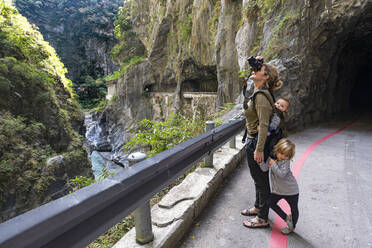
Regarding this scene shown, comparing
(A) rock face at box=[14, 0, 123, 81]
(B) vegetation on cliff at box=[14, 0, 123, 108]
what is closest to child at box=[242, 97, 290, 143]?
(B) vegetation on cliff at box=[14, 0, 123, 108]

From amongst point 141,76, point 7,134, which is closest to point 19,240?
point 7,134

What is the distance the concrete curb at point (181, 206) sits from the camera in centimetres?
188

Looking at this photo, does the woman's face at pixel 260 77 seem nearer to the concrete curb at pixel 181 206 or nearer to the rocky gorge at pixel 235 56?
the concrete curb at pixel 181 206

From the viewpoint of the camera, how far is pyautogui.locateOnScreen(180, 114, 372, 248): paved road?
2.14 meters

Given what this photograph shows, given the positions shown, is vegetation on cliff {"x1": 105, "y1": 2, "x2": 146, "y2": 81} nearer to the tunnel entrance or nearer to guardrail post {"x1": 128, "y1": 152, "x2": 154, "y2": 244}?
the tunnel entrance

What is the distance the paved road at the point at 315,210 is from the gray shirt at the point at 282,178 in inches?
20.3

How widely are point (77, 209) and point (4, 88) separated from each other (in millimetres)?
13502

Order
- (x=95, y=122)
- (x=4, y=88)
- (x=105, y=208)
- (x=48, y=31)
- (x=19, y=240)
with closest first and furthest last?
1. (x=19, y=240)
2. (x=105, y=208)
3. (x=4, y=88)
4. (x=95, y=122)
5. (x=48, y=31)

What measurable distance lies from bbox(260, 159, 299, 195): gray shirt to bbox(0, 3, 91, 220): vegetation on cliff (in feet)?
35.9

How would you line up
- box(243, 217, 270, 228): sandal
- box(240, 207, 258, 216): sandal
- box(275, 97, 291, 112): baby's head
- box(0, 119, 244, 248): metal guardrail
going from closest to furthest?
box(0, 119, 244, 248): metal guardrail → box(275, 97, 291, 112): baby's head → box(243, 217, 270, 228): sandal → box(240, 207, 258, 216): sandal

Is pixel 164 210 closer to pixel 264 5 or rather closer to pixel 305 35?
pixel 305 35

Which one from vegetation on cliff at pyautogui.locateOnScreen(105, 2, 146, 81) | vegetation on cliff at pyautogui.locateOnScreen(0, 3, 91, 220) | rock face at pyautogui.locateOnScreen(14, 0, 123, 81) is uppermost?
rock face at pyautogui.locateOnScreen(14, 0, 123, 81)

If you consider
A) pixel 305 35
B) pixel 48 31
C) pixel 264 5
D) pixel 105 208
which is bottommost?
pixel 105 208

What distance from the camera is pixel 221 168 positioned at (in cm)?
341
